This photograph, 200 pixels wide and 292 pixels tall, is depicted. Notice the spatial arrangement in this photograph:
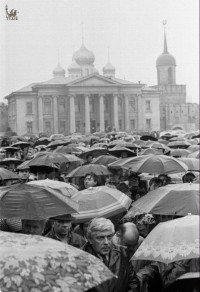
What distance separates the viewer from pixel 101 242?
5.16m

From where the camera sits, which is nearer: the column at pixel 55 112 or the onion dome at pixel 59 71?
the column at pixel 55 112

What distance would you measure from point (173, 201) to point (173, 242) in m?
1.50

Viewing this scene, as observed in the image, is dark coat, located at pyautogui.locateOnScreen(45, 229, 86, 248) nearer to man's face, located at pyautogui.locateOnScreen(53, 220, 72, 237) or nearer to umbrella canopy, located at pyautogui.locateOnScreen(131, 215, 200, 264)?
man's face, located at pyautogui.locateOnScreen(53, 220, 72, 237)

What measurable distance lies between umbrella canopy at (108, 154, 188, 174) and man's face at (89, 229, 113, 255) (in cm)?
473

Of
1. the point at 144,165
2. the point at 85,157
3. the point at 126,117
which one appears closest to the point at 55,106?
the point at 126,117

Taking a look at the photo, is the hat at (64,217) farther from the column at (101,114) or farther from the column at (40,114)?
the column at (40,114)

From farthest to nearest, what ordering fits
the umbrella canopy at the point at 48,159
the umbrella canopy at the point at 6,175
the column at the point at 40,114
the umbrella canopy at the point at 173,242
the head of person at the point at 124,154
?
the column at the point at 40,114 → the head of person at the point at 124,154 → the umbrella canopy at the point at 48,159 → the umbrella canopy at the point at 6,175 → the umbrella canopy at the point at 173,242

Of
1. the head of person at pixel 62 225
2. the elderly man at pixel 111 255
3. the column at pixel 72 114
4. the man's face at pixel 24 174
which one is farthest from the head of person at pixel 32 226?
the column at pixel 72 114

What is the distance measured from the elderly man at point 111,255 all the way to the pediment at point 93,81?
67817mm

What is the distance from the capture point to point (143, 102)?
77.9m

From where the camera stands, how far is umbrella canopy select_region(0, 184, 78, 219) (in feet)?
19.2

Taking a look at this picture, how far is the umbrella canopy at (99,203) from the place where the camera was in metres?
6.72

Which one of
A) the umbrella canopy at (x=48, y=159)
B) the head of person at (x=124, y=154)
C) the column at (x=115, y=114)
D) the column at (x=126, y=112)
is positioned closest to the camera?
the umbrella canopy at (x=48, y=159)

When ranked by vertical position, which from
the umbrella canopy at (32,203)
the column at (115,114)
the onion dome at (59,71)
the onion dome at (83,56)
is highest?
the onion dome at (83,56)
